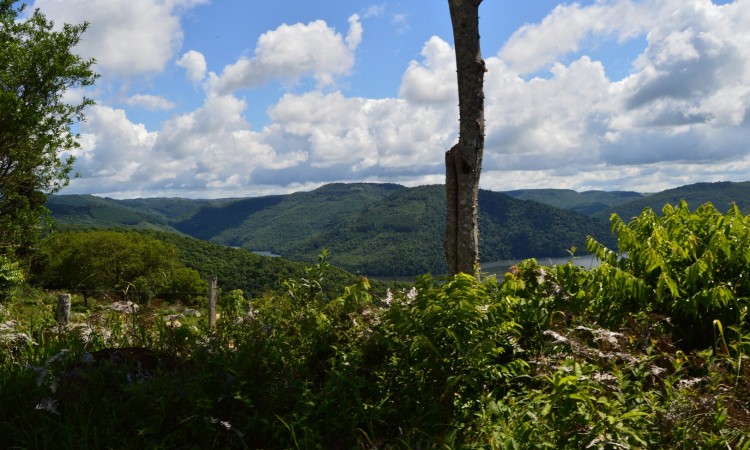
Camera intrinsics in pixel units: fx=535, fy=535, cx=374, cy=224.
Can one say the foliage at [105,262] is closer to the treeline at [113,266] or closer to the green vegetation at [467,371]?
the treeline at [113,266]

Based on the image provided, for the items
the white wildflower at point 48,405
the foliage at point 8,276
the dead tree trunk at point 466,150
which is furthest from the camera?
the foliage at point 8,276

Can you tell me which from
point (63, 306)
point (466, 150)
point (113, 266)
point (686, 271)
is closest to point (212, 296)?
point (63, 306)

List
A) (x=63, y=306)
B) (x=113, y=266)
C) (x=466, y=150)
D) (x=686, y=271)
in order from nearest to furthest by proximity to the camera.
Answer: (x=686, y=271) < (x=466, y=150) < (x=63, y=306) < (x=113, y=266)

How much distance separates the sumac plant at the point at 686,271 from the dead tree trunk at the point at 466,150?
121 cm

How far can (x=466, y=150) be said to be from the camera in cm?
546

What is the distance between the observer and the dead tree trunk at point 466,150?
5414 millimetres

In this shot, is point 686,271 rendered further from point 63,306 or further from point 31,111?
point 31,111

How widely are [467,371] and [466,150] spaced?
8.32 ft

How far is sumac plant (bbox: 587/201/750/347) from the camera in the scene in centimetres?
397

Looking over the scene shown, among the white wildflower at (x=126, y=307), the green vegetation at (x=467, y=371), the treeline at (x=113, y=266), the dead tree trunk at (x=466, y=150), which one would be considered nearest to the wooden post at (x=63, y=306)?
the white wildflower at (x=126, y=307)

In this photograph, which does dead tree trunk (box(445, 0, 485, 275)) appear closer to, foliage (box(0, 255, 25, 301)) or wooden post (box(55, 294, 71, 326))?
wooden post (box(55, 294, 71, 326))

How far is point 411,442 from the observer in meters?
3.37

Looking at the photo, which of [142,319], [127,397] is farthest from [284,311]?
[142,319]

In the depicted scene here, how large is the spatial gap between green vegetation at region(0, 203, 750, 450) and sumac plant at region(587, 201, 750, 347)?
15 millimetres
